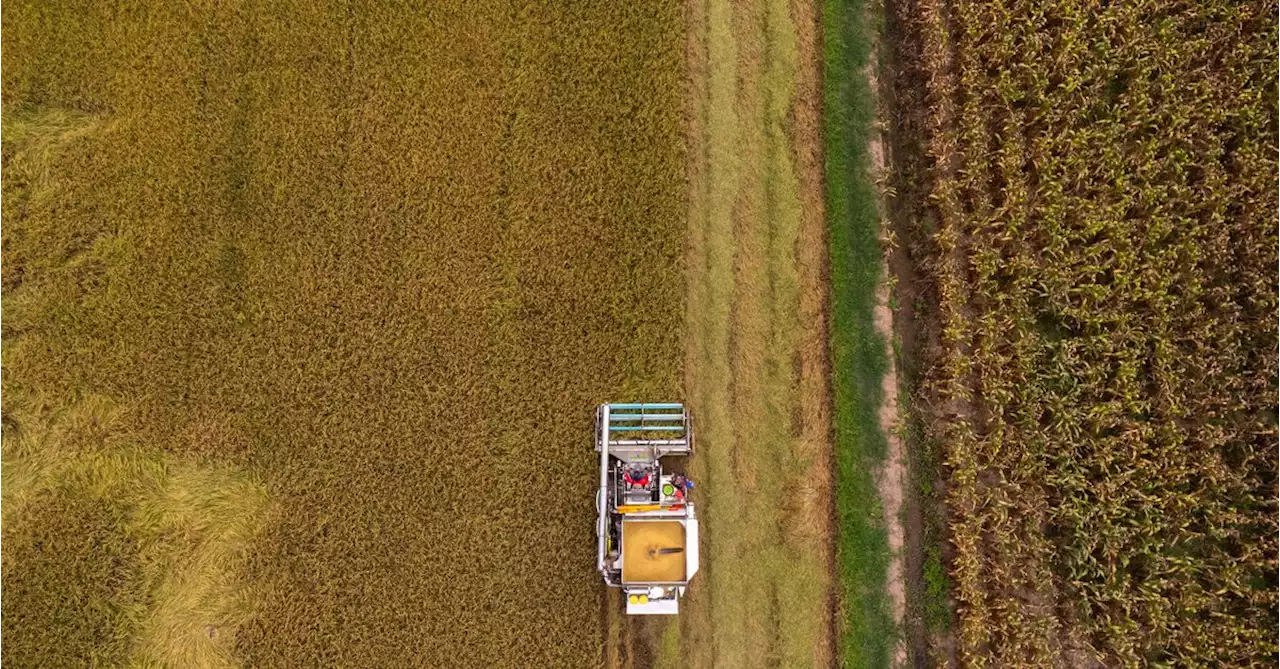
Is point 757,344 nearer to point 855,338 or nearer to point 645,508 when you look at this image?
point 855,338

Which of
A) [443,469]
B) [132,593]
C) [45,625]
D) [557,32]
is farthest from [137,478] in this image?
[557,32]

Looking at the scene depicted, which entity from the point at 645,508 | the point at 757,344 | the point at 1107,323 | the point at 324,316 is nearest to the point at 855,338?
the point at 757,344

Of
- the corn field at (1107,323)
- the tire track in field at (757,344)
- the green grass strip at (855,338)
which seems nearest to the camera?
the corn field at (1107,323)

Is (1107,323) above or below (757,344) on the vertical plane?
above

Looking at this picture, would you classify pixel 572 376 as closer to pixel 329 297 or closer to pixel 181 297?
pixel 329 297

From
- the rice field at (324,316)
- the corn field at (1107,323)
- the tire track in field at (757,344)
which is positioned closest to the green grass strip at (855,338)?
the tire track in field at (757,344)

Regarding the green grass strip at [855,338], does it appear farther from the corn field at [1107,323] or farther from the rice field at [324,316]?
the rice field at [324,316]

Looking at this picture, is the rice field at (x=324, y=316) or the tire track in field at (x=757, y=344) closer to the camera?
the rice field at (x=324, y=316)
